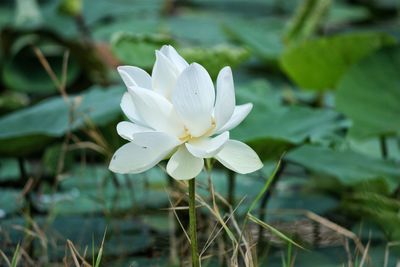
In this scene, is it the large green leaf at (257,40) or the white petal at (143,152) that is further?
the large green leaf at (257,40)

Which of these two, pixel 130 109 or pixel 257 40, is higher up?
pixel 130 109

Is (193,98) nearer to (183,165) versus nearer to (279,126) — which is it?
(183,165)

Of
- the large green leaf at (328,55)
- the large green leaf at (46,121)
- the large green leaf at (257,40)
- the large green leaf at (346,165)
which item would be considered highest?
the large green leaf at (328,55)

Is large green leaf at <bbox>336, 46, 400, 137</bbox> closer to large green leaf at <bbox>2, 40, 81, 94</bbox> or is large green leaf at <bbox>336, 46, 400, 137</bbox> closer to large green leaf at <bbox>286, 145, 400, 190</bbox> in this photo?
large green leaf at <bbox>286, 145, 400, 190</bbox>

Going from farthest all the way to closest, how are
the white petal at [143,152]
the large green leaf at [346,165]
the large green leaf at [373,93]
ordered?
the large green leaf at [373,93], the large green leaf at [346,165], the white petal at [143,152]

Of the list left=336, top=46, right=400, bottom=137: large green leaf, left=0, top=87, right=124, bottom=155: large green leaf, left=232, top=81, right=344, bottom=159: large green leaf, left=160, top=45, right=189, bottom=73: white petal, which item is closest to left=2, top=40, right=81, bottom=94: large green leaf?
left=0, top=87, right=124, bottom=155: large green leaf

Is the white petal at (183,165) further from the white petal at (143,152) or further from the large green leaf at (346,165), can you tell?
the large green leaf at (346,165)

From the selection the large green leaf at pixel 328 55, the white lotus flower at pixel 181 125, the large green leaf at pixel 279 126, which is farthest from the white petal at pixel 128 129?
the large green leaf at pixel 328 55

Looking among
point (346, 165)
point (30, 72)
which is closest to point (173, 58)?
point (346, 165)
